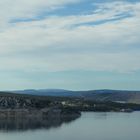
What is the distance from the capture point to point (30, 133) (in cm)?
3312

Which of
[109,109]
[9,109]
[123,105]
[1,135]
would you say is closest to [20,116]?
[9,109]

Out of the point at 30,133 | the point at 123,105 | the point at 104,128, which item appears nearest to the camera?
the point at 30,133

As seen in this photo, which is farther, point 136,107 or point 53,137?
point 136,107

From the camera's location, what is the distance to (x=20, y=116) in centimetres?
4647

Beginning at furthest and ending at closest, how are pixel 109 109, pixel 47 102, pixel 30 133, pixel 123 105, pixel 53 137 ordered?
pixel 123 105 < pixel 109 109 < pixel 47 102 < pixel 30 133 < pixel 53 137

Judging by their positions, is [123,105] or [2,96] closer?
[2,96]

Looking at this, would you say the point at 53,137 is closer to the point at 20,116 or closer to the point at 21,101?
the point at 20,116

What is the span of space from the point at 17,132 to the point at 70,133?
305cm

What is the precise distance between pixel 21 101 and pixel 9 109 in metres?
5.47

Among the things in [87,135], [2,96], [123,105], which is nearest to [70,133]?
[87,135]

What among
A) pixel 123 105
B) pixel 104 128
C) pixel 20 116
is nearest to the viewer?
pixel 104 128

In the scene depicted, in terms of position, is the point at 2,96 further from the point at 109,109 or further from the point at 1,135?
the point at 1,135

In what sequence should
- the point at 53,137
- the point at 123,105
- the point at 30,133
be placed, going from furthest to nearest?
the point at 123,105, the point at 30,133, the point at 53,137

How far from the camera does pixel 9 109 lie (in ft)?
159
